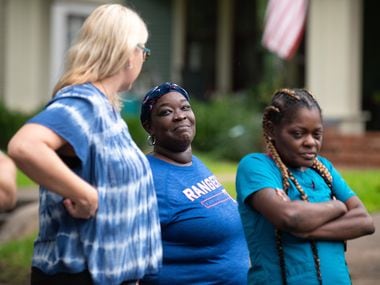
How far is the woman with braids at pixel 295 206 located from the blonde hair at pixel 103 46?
2.30 feet

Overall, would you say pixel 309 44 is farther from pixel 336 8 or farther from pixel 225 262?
pixel 225 262

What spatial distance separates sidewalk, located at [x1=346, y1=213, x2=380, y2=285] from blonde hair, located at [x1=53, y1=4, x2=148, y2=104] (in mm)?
3460

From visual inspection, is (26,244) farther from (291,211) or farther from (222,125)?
(222,125)

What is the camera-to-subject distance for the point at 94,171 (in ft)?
10.2

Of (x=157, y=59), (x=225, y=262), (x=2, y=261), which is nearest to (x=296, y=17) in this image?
(x=157, y=59)

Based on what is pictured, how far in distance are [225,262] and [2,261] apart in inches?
163

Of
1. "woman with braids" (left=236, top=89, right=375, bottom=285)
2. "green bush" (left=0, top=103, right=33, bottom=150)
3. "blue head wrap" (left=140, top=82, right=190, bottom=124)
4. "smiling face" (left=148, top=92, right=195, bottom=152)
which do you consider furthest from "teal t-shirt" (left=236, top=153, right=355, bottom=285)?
A: "green bush" (left=0, top=103, right=33, bottom=150)

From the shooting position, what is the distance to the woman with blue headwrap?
371cm

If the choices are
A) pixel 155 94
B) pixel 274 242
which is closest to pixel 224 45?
pixel 155 94

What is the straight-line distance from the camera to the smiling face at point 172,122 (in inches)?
151

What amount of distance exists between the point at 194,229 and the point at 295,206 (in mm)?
571

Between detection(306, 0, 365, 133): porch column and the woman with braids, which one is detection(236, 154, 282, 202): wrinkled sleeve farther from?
detection(306, 0, 365, 133): porch column

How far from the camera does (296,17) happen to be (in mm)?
13289

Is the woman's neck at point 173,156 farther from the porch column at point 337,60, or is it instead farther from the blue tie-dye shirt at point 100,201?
the porch column at point 337,60
